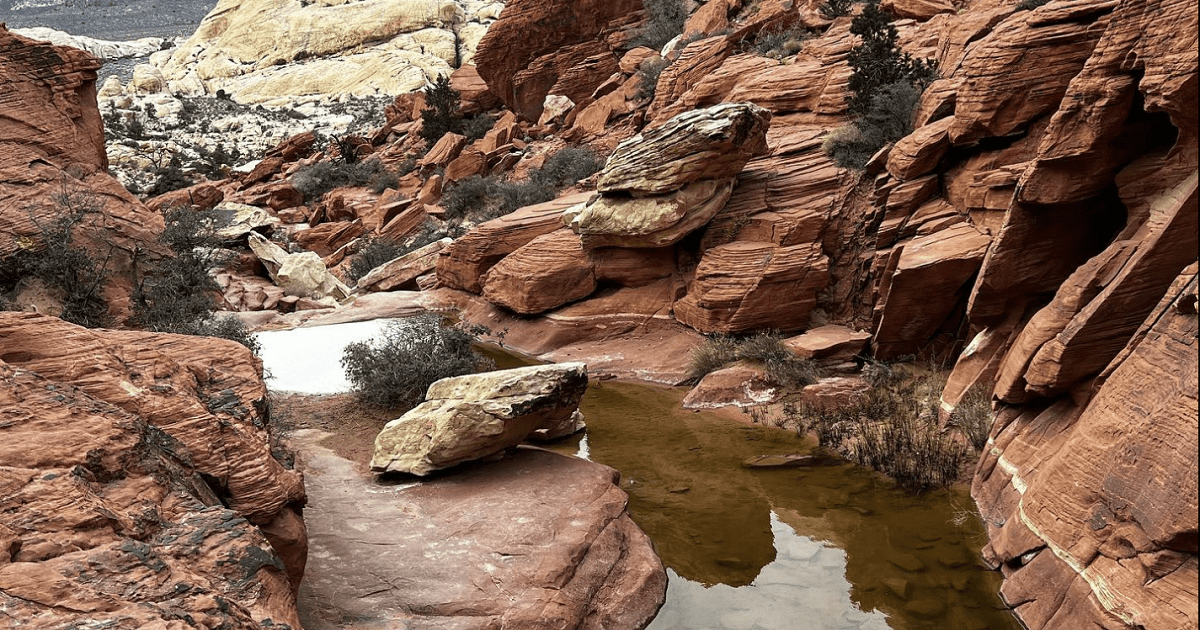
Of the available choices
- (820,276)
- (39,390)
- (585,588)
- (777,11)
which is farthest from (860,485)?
(777,11)

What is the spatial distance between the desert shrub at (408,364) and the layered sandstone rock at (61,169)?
2953 millimetres

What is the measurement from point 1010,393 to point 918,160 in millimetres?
4706

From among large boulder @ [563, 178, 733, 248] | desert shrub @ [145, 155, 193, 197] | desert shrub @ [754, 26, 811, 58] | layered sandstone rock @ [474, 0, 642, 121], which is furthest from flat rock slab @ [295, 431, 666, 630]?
desert shrub @ [145, 155, 193, 197]

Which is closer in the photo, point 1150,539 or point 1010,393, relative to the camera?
point 1150,539

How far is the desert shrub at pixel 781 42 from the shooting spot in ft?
57.8

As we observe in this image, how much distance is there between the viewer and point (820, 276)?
1245cm

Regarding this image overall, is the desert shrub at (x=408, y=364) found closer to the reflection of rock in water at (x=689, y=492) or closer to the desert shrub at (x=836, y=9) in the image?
the reflection of rock in water at (x=689, y=492)

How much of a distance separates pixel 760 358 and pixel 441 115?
72.7 ft

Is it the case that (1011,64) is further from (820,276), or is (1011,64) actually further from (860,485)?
(860,485)

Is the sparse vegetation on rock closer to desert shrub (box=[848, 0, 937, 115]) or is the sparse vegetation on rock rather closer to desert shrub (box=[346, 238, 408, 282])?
desert shrub (box=[848, 0, 937, 115])

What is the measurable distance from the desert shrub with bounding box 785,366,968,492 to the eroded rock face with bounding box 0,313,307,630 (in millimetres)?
5777

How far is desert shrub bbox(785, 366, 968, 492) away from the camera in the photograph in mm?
7961

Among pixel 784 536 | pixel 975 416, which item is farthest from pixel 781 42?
pixel 784 536

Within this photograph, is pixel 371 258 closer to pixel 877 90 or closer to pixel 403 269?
pixel 403 269
